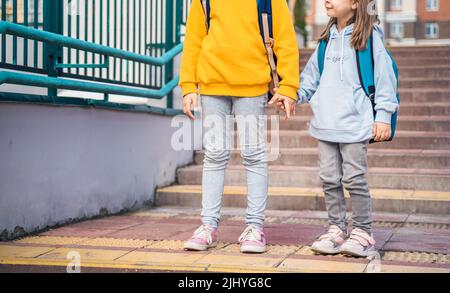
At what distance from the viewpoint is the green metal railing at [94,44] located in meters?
4.62

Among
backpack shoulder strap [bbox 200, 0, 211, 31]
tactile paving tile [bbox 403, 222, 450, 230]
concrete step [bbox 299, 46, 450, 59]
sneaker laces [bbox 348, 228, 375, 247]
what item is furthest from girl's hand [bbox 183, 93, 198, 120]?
concrete step [bbox 299, 46, 450, 59]

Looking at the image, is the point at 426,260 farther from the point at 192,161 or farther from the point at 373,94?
the point at 192,161

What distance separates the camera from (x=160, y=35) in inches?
266

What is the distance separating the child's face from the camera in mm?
4008

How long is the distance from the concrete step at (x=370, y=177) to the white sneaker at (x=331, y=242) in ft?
6.91

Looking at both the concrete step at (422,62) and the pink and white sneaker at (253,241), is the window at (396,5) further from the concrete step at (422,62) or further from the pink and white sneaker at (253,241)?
the pink and white sneaker at (253,241)

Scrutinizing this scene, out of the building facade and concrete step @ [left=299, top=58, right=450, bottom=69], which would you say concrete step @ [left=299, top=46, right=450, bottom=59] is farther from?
the building facade

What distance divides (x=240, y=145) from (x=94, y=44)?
1672mm

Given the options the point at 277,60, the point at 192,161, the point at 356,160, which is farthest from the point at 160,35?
the point at 356,160

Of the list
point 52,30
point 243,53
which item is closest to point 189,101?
point 243,53

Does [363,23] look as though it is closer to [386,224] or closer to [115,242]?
[386,224]

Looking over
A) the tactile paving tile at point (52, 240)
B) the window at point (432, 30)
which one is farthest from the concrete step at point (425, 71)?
the window at point (432, 30)
